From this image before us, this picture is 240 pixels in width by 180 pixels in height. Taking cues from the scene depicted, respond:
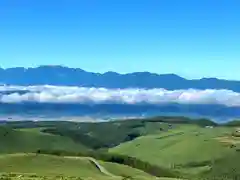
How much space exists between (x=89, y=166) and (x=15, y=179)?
326ft

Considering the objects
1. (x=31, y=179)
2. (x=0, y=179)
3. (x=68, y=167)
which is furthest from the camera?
(x=68, y=167)

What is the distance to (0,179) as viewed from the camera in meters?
93.1

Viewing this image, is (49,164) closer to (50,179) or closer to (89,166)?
(89,166)

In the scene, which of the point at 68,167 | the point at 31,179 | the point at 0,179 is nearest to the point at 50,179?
the point at 31,179

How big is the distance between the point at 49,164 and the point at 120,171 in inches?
1044

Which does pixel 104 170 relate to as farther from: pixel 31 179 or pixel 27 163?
pixel 31 179

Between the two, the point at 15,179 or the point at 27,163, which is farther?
the point at 27,163

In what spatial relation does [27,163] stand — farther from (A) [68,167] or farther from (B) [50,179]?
(B) [50,179]

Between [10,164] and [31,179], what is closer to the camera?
[31,179]

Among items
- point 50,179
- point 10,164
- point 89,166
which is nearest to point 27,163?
point 10,164

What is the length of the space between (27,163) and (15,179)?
102m

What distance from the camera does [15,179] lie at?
95.6 m

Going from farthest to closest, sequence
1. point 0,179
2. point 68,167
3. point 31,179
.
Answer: point 68,167 < point 31,179 < point 0,179

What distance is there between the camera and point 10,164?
189 meters
